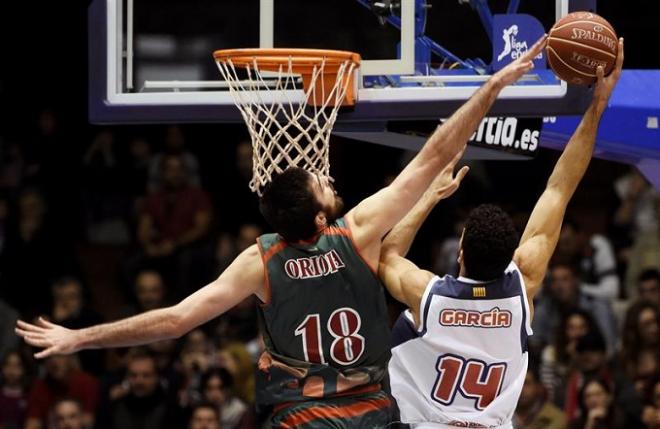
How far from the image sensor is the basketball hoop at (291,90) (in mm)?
6383

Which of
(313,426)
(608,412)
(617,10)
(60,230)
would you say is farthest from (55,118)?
(313,426)

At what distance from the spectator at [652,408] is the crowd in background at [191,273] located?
1cm

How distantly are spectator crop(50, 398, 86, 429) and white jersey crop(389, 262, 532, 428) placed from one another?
177 inches

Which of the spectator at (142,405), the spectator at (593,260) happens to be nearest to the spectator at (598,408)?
the spectator at (593,260)

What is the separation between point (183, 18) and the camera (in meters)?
10.6

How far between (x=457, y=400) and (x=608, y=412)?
3787 millimetres

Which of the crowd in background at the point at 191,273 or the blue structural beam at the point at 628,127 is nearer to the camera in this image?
the blue structural beam at the point at 628,127

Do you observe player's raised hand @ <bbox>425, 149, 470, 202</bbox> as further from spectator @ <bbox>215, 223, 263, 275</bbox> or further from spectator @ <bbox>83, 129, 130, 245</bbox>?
spectator @ <bbox>83, 129, 130, 245</bbox>

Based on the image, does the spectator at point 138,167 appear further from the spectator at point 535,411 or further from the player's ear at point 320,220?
the player's ear at point 320,220

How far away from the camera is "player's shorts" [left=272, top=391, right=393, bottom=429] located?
5793 millimetres

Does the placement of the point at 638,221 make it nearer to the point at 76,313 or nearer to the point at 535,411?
the point at 535,411

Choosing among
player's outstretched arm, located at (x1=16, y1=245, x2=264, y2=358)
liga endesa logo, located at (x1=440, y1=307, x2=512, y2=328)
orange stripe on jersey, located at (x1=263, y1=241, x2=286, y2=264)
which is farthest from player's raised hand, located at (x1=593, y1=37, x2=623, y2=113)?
player's outstretched arm, located at (x1=16, y1=245, x2=264, y2=358)

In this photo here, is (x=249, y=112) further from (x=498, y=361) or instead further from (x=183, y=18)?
(x=183, y=18)

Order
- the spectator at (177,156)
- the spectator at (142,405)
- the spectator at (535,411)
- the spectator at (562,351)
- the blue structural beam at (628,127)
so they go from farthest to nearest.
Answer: the spectator at (177,156)
the spectator at (562,351)
the spectator at (142,405)
the spectator at (535,411)
the blue structural beam at (628,127)
